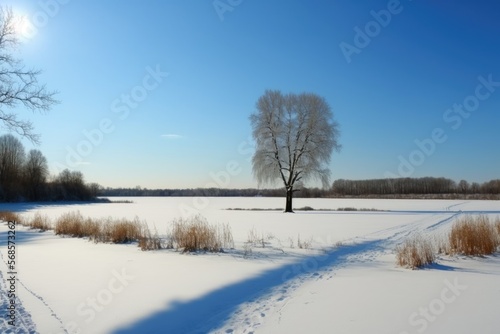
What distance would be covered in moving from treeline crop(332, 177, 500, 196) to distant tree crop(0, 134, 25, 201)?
8988cm

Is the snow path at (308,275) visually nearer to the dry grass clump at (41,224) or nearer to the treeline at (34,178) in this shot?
the dry grass clump at (41,224)

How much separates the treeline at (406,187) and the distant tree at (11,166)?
89.9 metres

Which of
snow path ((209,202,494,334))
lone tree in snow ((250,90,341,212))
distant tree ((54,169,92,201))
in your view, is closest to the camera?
snow path ((209,202,494,334))

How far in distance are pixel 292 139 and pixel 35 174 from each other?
64082mm

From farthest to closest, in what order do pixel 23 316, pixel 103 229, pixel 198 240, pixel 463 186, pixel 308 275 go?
1. pixel 463 186
2. pixel 103 229
3. pixel 198 240
4. pixel 308 275
5. pixel 23 316

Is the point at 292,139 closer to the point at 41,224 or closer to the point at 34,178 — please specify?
the point at 41,224

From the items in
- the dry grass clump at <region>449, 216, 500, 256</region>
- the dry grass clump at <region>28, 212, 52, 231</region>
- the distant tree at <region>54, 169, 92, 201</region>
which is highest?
the distant tree at <region>54, 169, 92, 201</region>

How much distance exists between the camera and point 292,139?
34.2 m

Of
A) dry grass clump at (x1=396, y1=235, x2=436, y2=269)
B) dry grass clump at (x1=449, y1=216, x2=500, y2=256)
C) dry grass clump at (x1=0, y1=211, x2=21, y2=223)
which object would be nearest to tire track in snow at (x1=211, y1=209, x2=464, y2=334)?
dry grass clump at (x1=396, y1=235, x2=436, y2=269)

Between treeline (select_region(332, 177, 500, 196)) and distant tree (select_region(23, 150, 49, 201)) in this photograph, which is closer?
distant tree (select_region(23, 150, 49, 201))

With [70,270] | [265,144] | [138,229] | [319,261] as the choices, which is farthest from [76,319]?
[265,144]

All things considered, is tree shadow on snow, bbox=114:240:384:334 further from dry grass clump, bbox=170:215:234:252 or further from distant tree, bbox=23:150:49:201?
distant tree, bbox=23:150:49:201

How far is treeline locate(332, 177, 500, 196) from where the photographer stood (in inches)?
4796

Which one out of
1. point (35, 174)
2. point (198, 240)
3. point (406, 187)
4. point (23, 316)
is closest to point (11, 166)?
point (35, 174)
